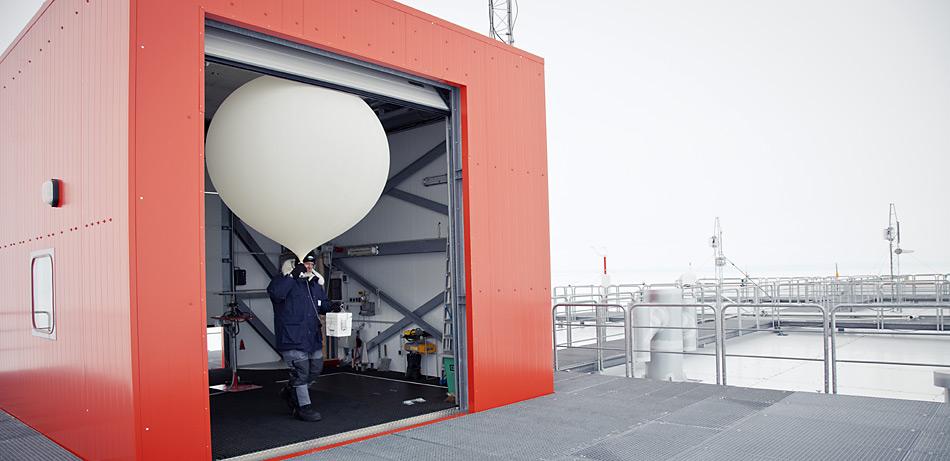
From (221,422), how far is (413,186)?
403 cm

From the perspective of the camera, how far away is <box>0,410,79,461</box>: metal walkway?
4605 millimetres

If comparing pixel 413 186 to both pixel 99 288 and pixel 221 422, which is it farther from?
pixel 99 288

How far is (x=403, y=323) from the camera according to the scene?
28.3 ft

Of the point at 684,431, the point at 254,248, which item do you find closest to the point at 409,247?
the point at 254,248

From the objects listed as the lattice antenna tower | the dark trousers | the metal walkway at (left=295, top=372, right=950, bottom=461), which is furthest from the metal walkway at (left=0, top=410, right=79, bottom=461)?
the lattice antenna tower

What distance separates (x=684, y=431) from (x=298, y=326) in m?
3.38

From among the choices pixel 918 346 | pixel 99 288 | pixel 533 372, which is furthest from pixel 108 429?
pixel 918 346

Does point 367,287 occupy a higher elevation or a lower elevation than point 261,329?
higher

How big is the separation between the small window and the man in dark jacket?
1.67 m

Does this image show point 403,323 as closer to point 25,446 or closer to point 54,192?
point 25,446

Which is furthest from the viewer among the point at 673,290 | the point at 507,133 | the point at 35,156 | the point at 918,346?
the point at 918,346

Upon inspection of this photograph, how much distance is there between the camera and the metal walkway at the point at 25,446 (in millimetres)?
4605

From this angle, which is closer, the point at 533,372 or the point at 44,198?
the point at 44,198

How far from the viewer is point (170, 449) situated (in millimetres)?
3764
